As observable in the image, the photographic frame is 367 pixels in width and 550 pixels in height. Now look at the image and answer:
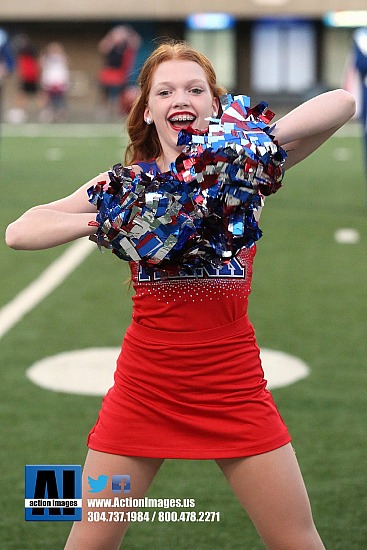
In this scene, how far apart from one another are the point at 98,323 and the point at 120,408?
13.2 feet

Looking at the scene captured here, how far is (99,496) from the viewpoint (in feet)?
8.57

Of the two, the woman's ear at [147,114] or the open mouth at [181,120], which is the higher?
the woman's ear at [147,114]

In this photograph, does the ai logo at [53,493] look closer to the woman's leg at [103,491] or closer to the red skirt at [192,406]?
the woman's leg at [103,491]

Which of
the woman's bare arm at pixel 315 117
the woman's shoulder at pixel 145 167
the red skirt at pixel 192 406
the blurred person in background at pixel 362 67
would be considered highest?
the blurred person in background at pixel 362 67

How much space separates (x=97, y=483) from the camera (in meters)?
2.63

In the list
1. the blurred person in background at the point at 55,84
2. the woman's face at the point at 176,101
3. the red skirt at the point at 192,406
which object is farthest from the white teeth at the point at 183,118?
the blurred person in background at the point at 55,84

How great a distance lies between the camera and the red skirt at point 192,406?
2602mm

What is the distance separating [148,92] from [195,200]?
566mm

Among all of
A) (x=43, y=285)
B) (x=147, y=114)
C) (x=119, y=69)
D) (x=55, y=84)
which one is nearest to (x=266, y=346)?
(x=43, y=285)

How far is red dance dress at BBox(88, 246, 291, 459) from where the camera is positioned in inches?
103

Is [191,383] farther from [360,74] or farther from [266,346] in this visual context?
[360,74]

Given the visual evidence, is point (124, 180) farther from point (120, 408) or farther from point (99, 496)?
point (99, 496)

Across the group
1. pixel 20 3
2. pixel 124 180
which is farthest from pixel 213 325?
pixel 20 3

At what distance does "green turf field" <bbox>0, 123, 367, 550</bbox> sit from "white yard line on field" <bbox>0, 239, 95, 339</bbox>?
0.07m
